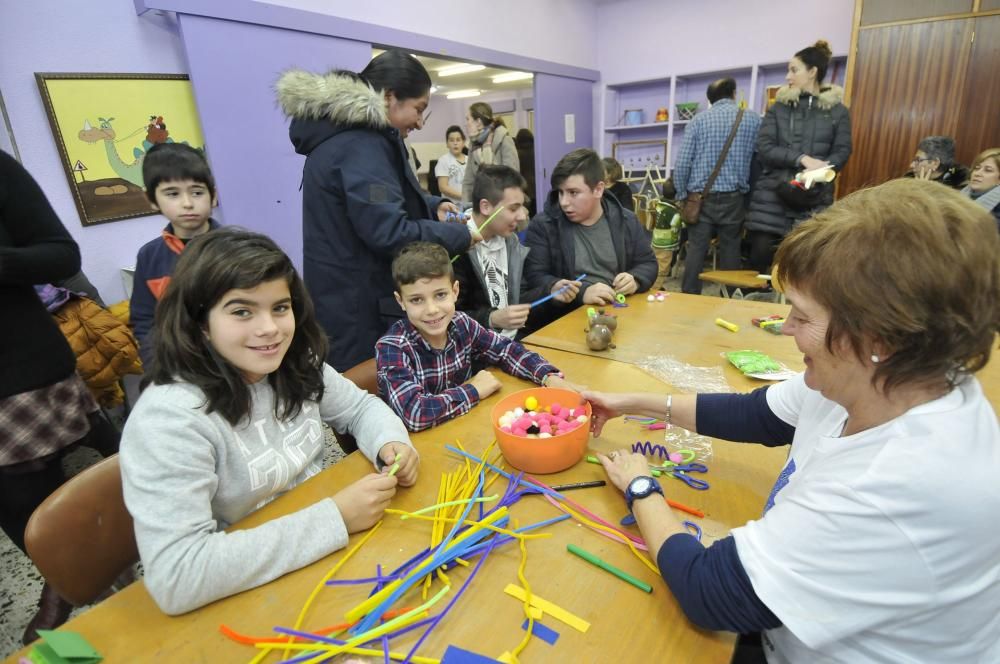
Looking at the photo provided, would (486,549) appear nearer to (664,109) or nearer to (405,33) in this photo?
(405,33)

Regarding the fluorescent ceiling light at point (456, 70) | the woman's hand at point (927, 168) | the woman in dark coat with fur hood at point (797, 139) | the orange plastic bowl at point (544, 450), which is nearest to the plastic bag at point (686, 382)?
the orange plastic bowl at point (544, 450)

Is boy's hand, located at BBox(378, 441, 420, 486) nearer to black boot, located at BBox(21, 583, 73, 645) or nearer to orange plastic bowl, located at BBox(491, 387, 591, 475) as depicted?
orange plastic bowl, located at BBox(491, 387, 591, 475)

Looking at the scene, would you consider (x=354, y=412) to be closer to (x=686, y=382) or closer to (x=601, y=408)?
(x=601, y=408)

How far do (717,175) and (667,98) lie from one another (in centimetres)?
329

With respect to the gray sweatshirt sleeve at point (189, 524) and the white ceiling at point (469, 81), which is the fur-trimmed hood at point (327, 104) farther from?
the white ceiling at point (469, 81)

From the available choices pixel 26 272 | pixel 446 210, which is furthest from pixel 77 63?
pixel 446 210

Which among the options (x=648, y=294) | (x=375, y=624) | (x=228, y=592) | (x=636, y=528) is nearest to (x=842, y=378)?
(x=636, y=528)

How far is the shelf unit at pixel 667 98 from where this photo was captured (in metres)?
6.01

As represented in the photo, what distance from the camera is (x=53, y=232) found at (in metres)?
1.44

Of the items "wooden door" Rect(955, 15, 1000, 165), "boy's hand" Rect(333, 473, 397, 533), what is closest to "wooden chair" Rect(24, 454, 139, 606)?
"boy's hand" Rect(333, 473, 397, 533)

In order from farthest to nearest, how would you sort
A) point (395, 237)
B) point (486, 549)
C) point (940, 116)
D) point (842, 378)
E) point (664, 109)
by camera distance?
point (664, 109), point (940, 116), point (395, 237), point (486, 549), point (842, 378)

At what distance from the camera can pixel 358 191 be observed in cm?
177

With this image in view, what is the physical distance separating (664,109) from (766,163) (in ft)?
11.0

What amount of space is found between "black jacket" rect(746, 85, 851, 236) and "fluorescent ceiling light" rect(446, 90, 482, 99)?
27.6 ft
